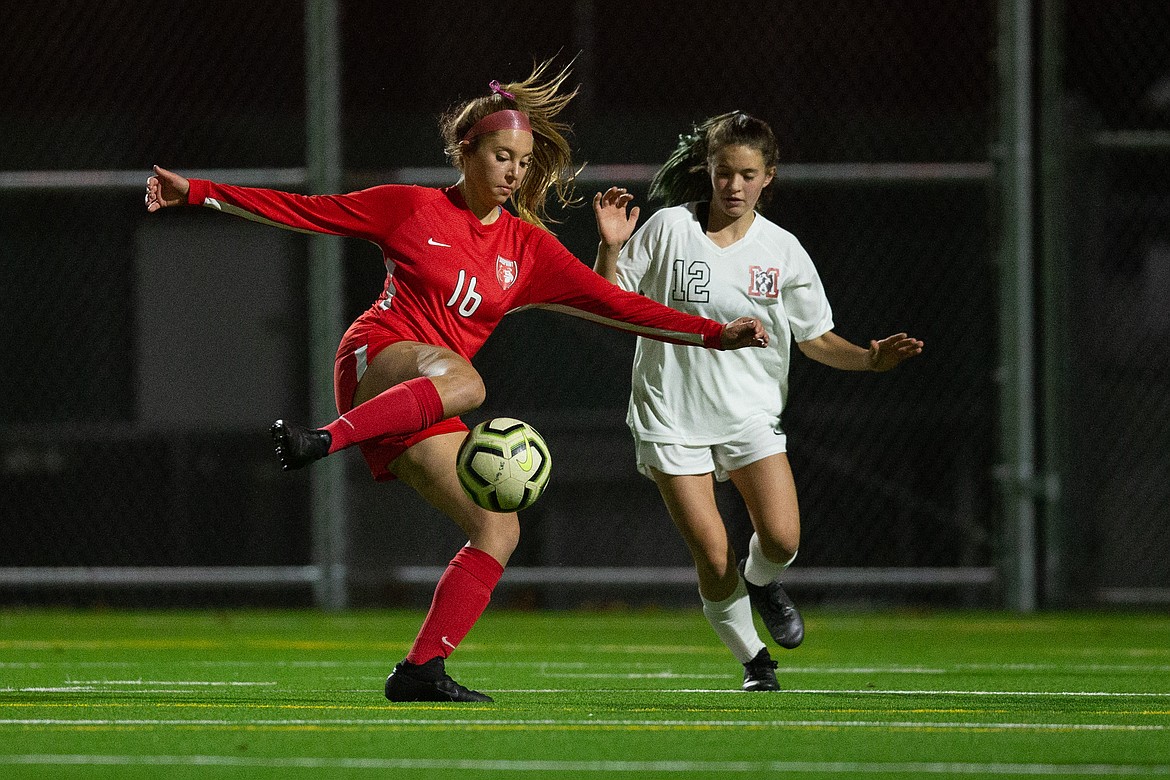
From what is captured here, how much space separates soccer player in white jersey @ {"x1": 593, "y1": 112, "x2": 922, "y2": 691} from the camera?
5.55m

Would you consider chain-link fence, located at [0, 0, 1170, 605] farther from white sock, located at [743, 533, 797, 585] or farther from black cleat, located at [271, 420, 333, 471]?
black cleat, located at [271, 420, 333, 471]

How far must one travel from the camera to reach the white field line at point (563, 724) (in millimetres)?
4324

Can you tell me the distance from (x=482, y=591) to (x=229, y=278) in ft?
22.6

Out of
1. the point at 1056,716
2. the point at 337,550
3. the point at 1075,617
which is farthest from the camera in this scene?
the point at 337,550

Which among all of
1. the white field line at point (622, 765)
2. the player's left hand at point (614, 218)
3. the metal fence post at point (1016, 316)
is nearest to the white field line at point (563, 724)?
the white field line at point (622, 765)

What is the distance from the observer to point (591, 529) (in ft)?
32.9

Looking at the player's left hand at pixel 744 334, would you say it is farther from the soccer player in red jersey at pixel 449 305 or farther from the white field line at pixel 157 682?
the white field line at pixel 157 682

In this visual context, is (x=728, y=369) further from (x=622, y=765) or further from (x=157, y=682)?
(x=622, y=765)

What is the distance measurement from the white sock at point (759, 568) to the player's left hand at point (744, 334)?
0.89 metres

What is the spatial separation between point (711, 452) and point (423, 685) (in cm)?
132

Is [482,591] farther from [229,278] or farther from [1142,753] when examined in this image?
[229,278]

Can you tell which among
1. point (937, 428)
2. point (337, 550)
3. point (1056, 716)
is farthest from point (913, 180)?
point (1056, 716)

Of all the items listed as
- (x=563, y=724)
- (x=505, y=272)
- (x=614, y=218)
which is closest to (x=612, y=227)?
(x=614, y=218)

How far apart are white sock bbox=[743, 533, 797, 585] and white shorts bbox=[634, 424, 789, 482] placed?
0.87ft
